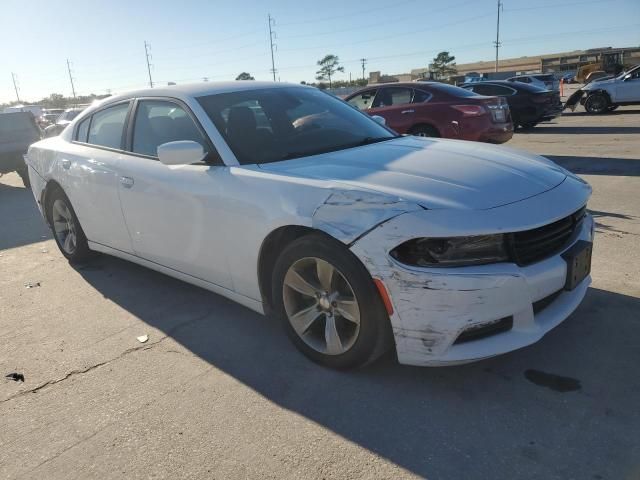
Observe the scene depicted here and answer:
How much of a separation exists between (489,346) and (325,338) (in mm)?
893

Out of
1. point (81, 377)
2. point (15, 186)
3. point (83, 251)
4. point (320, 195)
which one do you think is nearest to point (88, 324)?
point (81, 377)

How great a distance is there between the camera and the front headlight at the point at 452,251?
94.7 inches

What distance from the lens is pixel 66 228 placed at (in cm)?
509

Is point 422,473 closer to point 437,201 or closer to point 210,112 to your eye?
point 437,201

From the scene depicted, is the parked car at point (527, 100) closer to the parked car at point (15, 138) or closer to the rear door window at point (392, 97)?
the rear door window at point (392, 97)

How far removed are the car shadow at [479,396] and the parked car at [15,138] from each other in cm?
944

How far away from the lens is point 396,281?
2406 millimetres

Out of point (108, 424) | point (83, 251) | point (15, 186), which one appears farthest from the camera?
point (15, 186)

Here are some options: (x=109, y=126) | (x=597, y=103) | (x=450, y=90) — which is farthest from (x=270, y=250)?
(x=597, y=103)

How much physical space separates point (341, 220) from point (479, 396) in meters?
1.11

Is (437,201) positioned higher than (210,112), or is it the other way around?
(210,112)

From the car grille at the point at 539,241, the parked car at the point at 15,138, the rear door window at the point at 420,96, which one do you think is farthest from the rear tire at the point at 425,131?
the parked car at the point at 15,138

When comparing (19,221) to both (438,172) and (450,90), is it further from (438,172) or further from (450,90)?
(450,90)

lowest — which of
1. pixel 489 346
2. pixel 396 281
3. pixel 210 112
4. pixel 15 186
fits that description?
pixel 15 186
